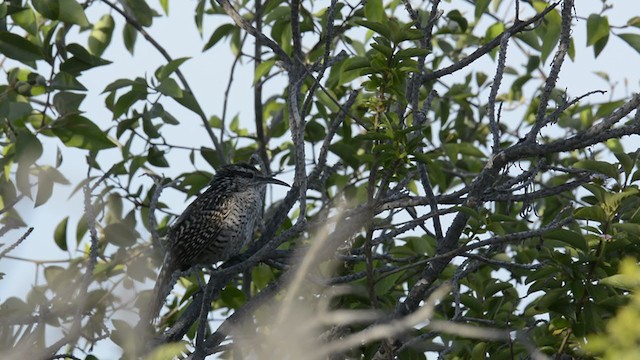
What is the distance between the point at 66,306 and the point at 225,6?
1755 mm

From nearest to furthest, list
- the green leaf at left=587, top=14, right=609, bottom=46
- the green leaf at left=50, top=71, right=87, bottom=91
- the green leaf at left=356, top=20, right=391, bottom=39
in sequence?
the green leaf at left=356, top=20, right=391, bottom=39
the green leaf at left=587, top=14, right=609, bottom=46
the green leaf at left=50, top=71, right=87, bottom=91

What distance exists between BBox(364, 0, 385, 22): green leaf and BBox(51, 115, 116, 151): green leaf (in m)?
1.83

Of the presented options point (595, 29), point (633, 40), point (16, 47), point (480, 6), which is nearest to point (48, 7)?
point (16, 47)

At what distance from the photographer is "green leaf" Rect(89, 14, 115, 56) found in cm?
757

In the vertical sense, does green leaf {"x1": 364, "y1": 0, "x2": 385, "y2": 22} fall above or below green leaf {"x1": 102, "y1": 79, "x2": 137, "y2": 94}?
below

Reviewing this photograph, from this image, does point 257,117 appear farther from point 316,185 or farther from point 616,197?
point 616,197

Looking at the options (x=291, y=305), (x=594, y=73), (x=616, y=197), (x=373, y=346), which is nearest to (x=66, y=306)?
(x=373, y=346)

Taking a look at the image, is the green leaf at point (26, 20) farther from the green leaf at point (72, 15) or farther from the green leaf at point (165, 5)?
the green leaf at point (165, 5)

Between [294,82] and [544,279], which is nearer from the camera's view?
[544,279]

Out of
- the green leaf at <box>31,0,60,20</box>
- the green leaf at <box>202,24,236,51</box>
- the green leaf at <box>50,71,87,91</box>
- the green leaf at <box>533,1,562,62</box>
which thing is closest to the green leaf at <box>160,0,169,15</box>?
the green leaf at <box>202,24,236,51</box>

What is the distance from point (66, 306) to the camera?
4.49 m

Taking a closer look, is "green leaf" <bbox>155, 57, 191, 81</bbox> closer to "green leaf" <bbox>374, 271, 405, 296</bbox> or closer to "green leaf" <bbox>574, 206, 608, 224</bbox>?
"green leaf" <bbox>374, 271, 405, 296</bbox>

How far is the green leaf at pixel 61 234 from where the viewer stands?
6.99 m

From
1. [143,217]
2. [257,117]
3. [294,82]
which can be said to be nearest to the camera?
[294,82]
